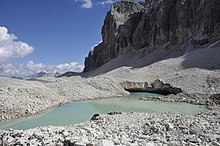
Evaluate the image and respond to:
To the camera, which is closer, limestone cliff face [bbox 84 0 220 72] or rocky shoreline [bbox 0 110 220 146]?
rocky shoreline [bbox 0 110 220 146]

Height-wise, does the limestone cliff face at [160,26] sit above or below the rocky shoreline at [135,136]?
above

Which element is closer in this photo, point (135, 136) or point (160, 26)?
point (135, 136)

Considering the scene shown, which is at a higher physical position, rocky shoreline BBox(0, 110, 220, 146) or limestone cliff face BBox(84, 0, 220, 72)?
limestone cliff face BBox(84, 0, 220, 72)

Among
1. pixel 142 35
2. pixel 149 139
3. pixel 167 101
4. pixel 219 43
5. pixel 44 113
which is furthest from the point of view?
pixel 142 35

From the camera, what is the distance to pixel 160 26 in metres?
66.6

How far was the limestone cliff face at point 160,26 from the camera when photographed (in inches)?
2115

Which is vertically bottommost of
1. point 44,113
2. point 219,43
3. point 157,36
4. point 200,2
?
point 44,113

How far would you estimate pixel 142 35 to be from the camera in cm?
7419

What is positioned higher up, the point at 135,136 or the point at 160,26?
the point at 160,26

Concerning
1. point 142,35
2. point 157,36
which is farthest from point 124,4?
point 157,36

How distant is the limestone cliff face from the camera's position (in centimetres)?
5372

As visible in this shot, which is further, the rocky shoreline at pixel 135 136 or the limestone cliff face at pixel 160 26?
the limestone cliff face at pixel 160 26

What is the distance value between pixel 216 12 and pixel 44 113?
151 ft

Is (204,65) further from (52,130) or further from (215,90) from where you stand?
(52,130)
